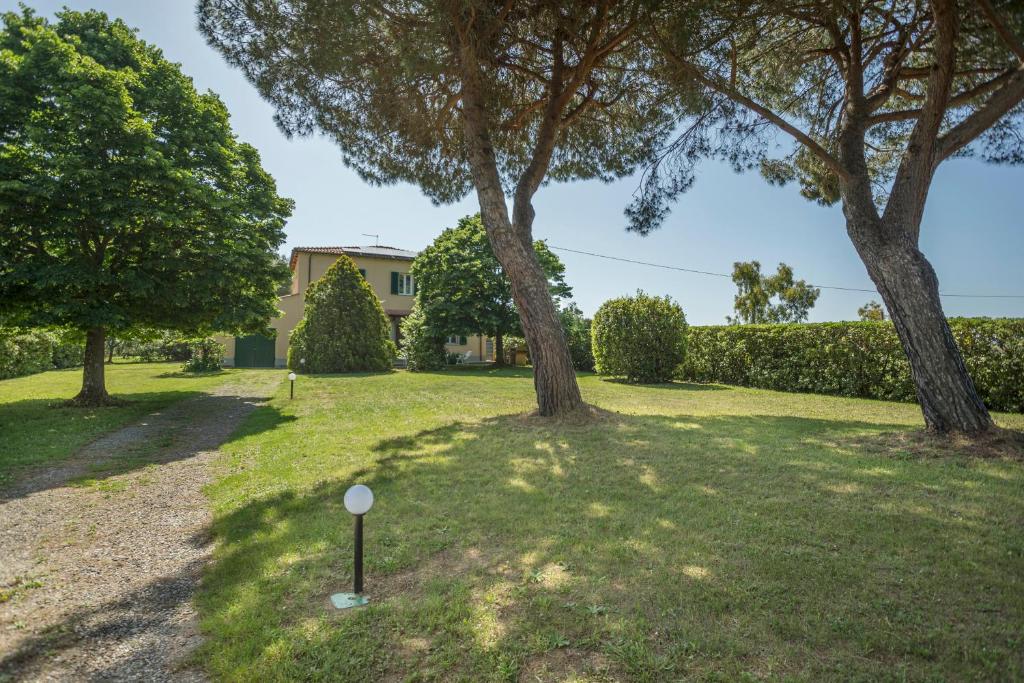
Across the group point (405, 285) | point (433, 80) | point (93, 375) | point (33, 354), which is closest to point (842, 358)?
point (433, 80)

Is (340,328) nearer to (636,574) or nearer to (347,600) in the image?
(347,600)

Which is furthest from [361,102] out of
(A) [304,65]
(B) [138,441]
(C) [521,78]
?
(B) [138,441]

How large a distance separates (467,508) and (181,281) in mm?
8931

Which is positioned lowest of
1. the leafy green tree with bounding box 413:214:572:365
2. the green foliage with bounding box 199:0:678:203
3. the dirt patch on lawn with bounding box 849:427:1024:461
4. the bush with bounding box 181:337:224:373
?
the dirt patch on lawn with bounding box 849:427:1024:461

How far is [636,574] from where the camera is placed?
117 inches

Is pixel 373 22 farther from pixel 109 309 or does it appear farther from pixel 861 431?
pixel 861 431

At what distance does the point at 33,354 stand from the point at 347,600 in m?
24.0

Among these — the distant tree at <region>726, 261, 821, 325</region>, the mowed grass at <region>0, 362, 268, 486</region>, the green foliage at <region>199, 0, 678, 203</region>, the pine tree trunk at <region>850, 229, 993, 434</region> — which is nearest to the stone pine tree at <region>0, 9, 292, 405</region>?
Result: the mowed grass at <region>0, 362, 268, 486</region>

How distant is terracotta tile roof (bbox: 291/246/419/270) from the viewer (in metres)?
28.4

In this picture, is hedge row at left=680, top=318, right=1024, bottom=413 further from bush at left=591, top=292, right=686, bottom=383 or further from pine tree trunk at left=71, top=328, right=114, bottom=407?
pine tree trunk at left=71, top=328, right=114, bottom=407

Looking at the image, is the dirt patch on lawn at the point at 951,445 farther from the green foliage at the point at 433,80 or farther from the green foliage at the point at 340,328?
the green foliage at the point at 340,328

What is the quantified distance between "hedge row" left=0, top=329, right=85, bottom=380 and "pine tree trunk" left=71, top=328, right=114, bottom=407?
474cm

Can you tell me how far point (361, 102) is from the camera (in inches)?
394

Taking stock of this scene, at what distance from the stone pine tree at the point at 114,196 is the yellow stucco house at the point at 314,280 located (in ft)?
49.3
